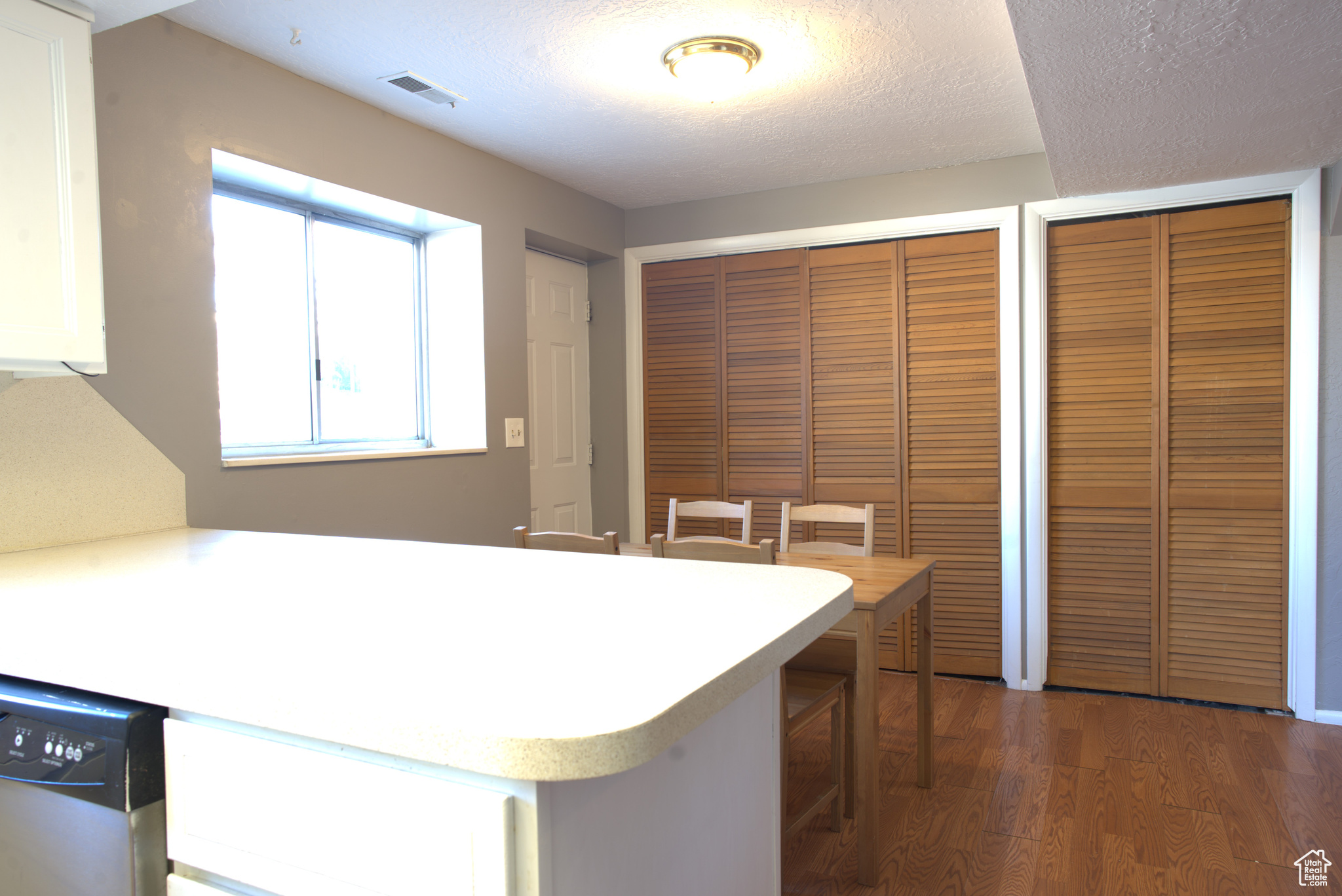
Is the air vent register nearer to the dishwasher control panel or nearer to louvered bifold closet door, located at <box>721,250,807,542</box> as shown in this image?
louvered bifold closet door, located at <box>721,250,807,542</box>

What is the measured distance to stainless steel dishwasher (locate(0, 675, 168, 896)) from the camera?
900 millimetres

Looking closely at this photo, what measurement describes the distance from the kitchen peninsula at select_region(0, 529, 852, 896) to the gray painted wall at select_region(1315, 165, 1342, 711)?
286cm

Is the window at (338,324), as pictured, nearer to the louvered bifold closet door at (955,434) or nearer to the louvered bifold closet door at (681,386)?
the louvered bifold closet door at (681,386)

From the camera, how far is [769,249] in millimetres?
3979

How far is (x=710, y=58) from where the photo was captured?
2.36 meters

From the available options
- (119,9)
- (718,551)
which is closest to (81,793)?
(718,551)

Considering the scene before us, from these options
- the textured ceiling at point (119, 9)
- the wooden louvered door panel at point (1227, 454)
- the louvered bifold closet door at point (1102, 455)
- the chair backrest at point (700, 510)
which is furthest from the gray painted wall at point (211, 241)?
the wooden louvered door panel at point (1227, 454)

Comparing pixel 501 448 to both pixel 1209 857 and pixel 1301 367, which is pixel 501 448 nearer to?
pixel 1209 857

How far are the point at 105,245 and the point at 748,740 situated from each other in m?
1.95

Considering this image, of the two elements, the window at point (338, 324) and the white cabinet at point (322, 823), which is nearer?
the white cabinet at point (322, 823)

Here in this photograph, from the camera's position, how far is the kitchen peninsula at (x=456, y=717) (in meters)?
0.69

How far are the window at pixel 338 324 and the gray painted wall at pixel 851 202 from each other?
1292 mm

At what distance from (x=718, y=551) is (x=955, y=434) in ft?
6.88

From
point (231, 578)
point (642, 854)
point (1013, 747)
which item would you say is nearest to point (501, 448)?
point (231, 578)
